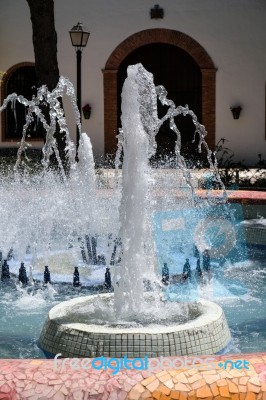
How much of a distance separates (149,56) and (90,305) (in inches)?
562

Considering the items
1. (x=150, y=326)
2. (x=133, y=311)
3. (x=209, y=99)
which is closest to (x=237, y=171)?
(x=209, y=99)

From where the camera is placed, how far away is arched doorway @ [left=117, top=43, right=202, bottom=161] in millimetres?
18109

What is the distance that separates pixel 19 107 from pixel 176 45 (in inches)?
173

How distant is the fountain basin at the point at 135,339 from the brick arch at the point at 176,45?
13805mm

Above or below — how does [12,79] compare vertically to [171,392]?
above

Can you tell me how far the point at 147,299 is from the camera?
462cm

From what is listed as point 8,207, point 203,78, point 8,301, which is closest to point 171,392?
point 8,301

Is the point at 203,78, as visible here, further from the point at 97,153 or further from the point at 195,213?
the point at 195,213

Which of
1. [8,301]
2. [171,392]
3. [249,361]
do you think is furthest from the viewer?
[8,301]

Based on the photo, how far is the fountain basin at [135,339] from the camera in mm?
3795

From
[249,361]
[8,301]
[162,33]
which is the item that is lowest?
[8,301]

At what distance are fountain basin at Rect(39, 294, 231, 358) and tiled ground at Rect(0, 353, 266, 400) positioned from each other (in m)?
0.87

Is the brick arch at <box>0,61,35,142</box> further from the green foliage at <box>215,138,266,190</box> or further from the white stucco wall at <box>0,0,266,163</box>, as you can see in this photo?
the green foliage at <box>215,138,266,190</box>

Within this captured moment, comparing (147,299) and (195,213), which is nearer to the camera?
(147,299)
